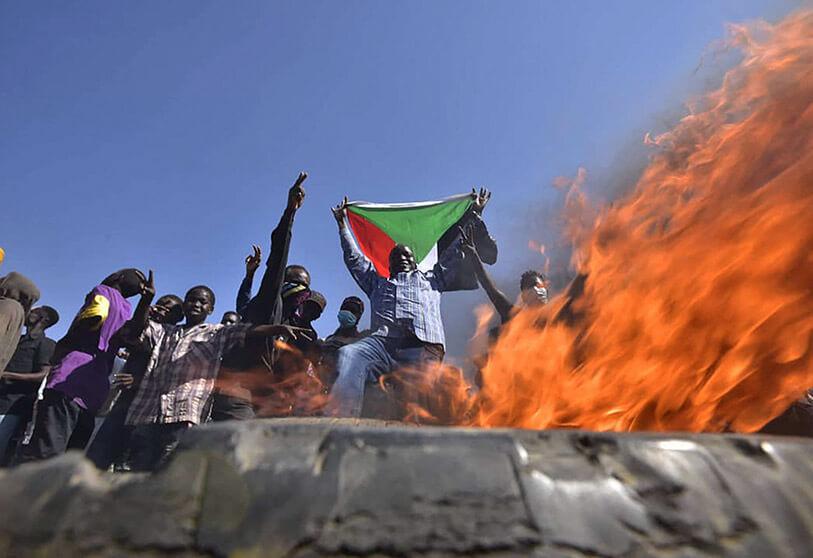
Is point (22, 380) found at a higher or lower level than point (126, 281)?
lower

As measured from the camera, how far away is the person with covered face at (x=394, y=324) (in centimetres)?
428

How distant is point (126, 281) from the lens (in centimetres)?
445

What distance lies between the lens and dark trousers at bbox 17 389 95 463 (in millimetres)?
3658

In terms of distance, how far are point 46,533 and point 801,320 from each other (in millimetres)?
2750

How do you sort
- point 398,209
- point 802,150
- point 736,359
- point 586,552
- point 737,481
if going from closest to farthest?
point 586,552 < point 737,481 < point 736,359 < point 802,150 < point 398,209

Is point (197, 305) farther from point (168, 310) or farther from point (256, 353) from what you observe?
point (256, 353)

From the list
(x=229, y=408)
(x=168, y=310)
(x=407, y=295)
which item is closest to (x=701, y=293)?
(x=407, y=295)

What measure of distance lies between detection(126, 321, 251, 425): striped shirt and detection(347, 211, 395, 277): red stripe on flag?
393 cm

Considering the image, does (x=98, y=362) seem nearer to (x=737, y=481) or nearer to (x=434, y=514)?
(x=434, y=514)

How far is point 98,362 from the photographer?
4.08 metres

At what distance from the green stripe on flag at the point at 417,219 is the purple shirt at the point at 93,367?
4193 mm

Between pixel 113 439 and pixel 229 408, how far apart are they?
102 cm

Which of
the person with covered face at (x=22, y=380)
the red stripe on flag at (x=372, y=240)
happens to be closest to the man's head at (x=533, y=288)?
the red stripe on flag at (x=372, y=240)

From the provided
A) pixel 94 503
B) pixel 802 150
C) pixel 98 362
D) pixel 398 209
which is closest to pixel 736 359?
pixel 802 150
